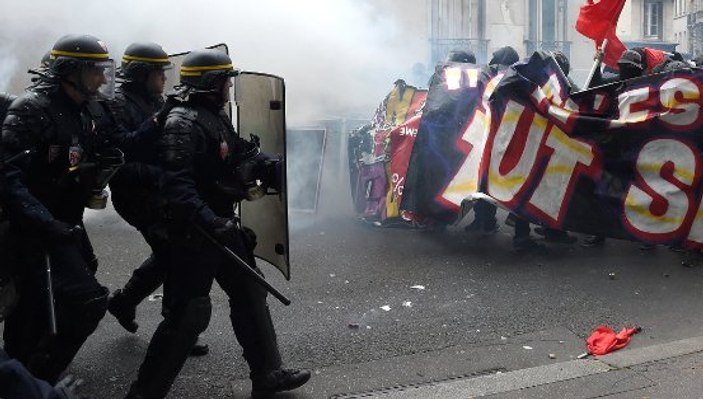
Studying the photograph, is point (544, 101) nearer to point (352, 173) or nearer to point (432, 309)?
point (432, 309)

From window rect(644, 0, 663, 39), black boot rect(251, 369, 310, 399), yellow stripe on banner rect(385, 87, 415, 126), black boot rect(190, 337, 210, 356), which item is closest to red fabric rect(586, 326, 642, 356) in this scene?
black boot rect(251, 369, 310, 399)

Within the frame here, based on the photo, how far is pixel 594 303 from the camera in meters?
4.97

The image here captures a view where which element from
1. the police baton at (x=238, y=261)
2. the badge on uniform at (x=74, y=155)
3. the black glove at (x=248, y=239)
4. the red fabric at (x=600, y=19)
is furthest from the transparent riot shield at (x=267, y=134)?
the red fabric at (x=600, y=19)

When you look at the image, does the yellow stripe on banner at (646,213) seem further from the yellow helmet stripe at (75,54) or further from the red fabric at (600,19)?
the yellow helmet stripe at (75,54)

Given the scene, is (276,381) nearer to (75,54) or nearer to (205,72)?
(205,72)

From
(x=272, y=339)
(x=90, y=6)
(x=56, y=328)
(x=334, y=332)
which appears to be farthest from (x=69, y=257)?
(x=90, y=6)

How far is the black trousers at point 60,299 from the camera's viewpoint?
10.5ft

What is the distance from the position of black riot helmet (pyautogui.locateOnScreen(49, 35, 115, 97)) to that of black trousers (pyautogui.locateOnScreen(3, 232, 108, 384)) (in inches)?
28.1

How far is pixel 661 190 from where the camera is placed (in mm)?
5574

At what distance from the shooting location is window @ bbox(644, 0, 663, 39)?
114 feet

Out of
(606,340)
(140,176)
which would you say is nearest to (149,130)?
(140,176)

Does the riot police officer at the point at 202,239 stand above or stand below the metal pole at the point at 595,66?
below

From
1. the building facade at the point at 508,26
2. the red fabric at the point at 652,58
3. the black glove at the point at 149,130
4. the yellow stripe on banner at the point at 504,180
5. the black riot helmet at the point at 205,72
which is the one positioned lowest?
the yellow stripe on banner at the point at 504,180

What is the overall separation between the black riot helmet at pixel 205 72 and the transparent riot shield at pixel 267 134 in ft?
0.93
